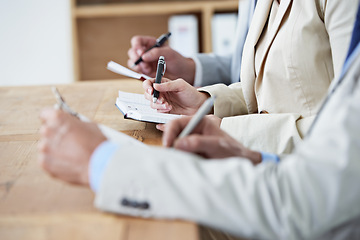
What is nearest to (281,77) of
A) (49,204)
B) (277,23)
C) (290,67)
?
(290,67)

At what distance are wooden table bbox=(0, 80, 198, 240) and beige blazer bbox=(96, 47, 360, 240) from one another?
3 cm

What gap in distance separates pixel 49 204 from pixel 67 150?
100mm

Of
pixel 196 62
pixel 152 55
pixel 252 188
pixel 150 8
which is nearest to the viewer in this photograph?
pixel 252 188

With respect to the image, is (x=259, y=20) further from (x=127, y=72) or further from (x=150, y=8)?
(x=150, y=8)

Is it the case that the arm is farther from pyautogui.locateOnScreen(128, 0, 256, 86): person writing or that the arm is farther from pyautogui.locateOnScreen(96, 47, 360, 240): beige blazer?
pyautogui.locateOnScreen(128, 0, 256, 86): person writing

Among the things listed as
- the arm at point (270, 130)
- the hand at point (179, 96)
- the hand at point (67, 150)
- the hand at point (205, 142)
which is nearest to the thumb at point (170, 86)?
the hand at point (179, 96)

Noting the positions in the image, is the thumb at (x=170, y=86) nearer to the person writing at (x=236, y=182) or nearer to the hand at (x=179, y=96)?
the hand at (x=179, y=96)

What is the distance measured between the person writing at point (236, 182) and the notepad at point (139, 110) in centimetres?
40

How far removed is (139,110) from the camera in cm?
123

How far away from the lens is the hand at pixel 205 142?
0.81 meters

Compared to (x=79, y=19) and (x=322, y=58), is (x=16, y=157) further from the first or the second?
(x=79, y=19)

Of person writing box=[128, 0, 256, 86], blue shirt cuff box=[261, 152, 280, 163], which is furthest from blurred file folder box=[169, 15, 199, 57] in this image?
blue shirt cuff box=[261, 152, 280, 163]

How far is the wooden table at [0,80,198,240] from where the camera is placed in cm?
69

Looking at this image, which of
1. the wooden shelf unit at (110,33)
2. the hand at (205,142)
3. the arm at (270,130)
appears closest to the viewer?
the hand at (205,142)
